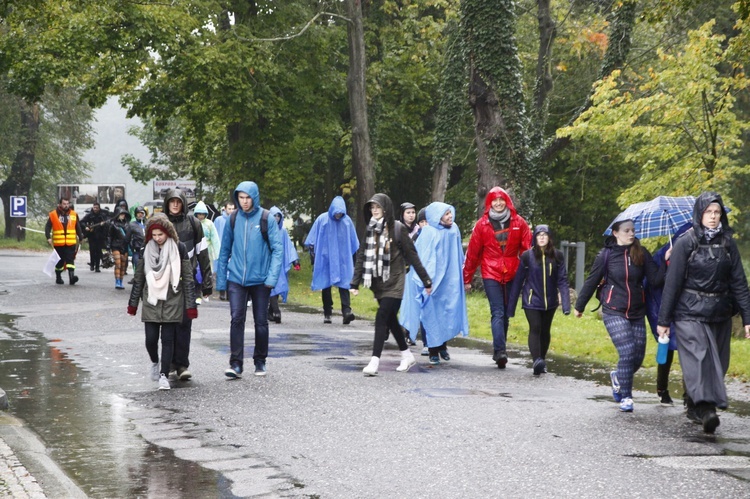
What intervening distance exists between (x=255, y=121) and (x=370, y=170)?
6752mm

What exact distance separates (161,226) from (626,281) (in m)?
4.37

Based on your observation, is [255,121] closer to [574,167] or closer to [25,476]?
[574,167]

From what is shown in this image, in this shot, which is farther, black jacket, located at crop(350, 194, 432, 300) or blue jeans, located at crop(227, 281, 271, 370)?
black jacket, located at crop(350, 194, 432, 300)

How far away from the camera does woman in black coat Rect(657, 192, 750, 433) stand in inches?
349

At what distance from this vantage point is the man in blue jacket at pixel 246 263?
11805 millimetres

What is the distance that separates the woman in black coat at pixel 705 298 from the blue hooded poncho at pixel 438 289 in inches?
179

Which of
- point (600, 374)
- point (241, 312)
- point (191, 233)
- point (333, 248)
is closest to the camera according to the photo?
point (241, 312)

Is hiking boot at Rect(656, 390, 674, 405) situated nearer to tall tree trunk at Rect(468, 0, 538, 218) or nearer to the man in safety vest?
tall tree trunk at Rect(468, 0, 538, 218)

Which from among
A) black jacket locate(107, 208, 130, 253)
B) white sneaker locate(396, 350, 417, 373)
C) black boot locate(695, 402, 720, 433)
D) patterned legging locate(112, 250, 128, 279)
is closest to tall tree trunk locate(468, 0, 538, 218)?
black jacket locate(107, 208, 130, 253)

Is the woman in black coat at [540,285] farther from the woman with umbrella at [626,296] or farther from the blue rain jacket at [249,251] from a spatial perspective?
the blue rain jacket at [249,251]

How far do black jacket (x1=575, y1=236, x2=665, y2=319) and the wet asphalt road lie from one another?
34.2 inches

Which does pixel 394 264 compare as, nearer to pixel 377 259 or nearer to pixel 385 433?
pixel 377 259

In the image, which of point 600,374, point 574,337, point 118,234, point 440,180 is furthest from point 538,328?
point 440,180

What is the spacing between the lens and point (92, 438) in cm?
855
